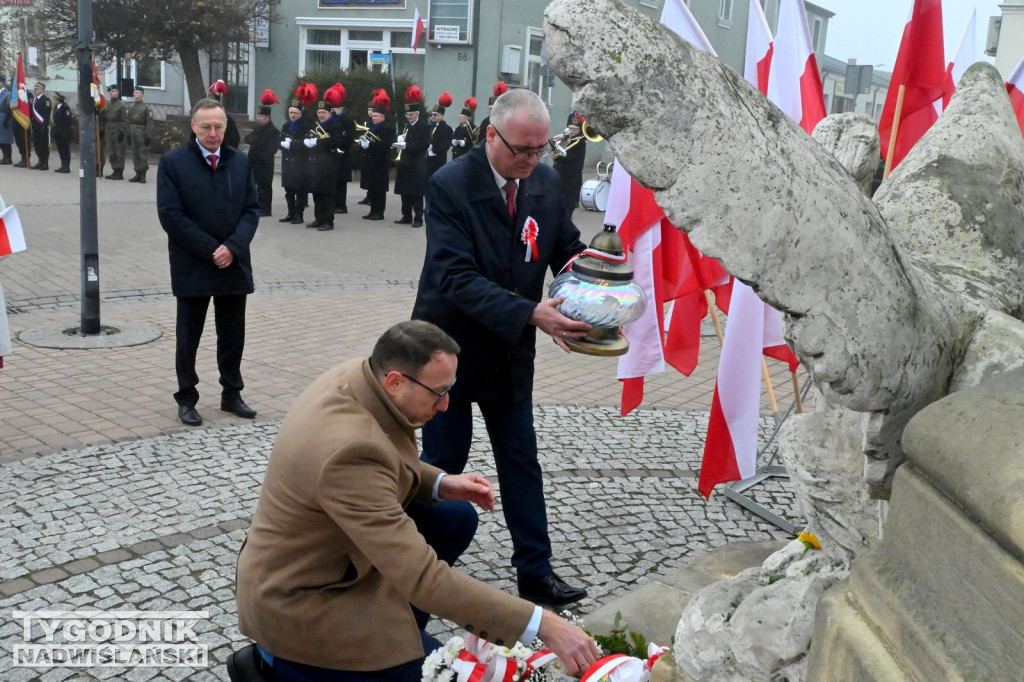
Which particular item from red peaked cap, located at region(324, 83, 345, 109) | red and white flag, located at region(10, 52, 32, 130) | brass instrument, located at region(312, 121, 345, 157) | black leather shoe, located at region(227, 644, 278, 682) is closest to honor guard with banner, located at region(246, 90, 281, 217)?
brass instrument, located at region(312, 121, 345, 157)

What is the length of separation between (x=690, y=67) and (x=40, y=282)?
969 centimetres

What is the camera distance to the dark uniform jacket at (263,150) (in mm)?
16219

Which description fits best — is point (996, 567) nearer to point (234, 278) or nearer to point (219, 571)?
point (219, 571)

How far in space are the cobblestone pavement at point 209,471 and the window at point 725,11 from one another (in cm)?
2787

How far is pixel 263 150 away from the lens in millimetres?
16359

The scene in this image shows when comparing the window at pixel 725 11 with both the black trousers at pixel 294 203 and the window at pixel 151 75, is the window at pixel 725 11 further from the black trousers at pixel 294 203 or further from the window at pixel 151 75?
the black trousers at pixel 294 203

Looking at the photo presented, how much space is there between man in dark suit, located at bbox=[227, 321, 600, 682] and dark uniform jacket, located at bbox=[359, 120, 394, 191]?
14058 millimetres

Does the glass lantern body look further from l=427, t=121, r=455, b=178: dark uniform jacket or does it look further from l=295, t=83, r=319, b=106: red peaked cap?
l=295, t=83, r=319, b=106: red peaked cap

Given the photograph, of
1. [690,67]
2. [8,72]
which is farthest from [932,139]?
[8,72]

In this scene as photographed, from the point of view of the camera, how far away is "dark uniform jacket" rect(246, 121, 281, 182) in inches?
639

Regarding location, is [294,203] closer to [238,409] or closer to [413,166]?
[413,166]

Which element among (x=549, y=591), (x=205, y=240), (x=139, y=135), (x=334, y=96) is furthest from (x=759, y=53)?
(x=139, y=135)

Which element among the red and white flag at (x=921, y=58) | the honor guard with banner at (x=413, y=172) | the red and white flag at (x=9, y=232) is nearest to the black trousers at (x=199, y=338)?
the red and white flag at (x=9, y=232)

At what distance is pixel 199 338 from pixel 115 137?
1642 centimetres
